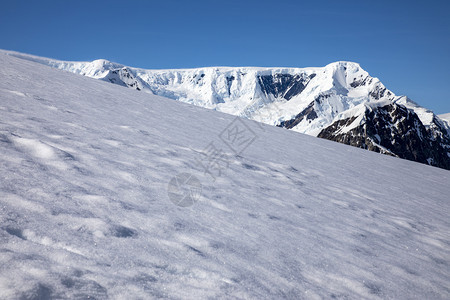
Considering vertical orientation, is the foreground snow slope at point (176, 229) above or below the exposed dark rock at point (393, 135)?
below

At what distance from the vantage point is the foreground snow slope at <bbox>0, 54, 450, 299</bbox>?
1694 millimetres

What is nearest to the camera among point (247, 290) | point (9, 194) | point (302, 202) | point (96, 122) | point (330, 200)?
point (247, 290)

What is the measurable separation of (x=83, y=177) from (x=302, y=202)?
2862 millimetres

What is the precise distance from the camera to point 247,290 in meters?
1.85

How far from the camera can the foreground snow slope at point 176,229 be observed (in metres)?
1.69

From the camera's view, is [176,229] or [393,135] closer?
[176,229]

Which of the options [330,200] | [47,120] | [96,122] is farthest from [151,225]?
[96,122]

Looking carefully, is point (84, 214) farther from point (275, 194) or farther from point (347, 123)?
point (347, 123)

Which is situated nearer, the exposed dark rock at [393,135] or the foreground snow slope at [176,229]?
the foreground snow slope at [176,229]

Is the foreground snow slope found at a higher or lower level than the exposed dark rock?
lower

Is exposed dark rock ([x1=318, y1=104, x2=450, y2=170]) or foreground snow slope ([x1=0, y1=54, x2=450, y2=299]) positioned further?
exposed dark rock ([x1=318, y1=104, x2=450, y2=170])

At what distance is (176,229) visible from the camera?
240cm

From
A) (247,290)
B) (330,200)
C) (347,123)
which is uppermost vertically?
(347,123)

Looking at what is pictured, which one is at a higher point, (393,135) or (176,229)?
(393,135)
